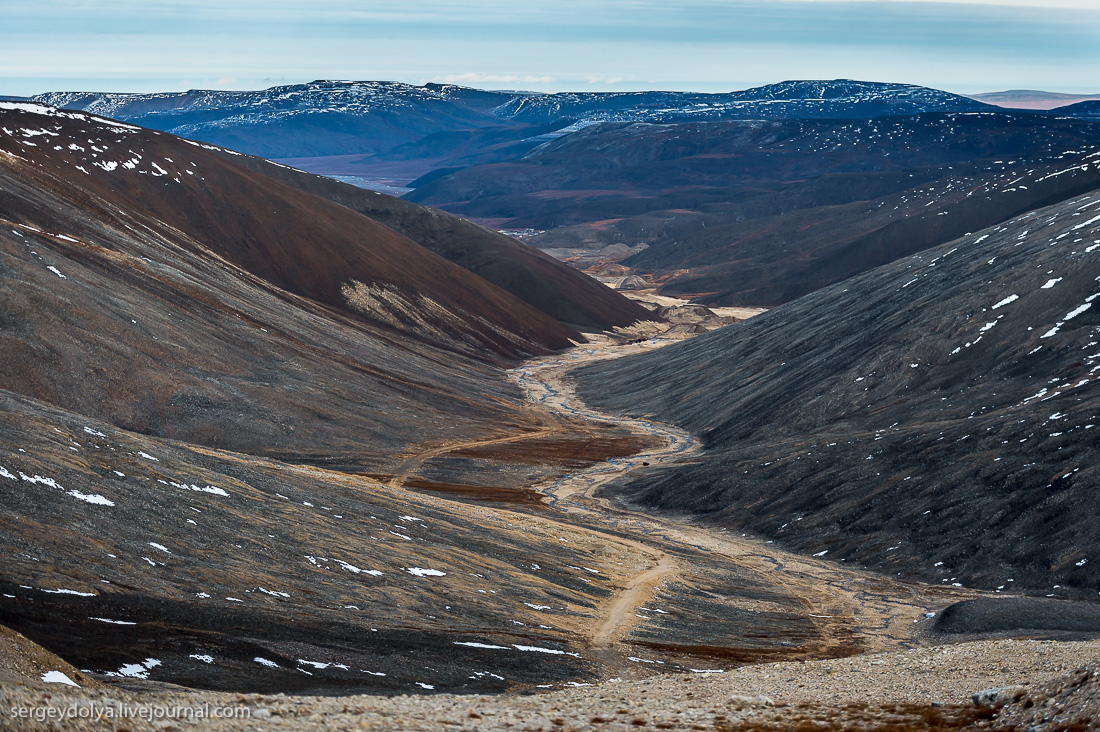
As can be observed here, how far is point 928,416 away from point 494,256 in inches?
4168

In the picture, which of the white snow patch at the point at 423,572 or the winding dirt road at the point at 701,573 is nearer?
the white snow patch at the point at 423,572

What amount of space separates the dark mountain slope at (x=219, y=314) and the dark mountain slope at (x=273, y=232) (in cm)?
30

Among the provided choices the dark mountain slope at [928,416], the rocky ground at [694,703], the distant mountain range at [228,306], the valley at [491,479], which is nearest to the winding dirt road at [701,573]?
the valley at [491,479]

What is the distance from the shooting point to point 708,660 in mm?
34875

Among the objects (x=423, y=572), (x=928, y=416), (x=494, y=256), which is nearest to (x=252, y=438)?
(x=423, y=572)

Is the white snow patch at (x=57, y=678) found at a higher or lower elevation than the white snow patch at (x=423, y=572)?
higher

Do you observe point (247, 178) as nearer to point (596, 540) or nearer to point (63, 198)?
point (63, 198)

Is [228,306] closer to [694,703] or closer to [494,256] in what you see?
[694,703]

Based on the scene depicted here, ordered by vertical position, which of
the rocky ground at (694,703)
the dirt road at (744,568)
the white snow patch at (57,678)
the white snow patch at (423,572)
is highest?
the white snow patch at (57,678)

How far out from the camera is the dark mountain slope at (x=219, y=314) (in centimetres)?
6794

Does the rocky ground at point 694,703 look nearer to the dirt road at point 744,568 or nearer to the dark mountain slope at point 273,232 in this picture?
the dirt road at point 744,568

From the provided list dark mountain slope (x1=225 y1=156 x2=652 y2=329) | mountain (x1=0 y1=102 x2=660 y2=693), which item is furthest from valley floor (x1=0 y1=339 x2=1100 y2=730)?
dark mountain slope (x1=225 y1=156 x2=652 y2=329)

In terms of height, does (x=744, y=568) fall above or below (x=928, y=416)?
below

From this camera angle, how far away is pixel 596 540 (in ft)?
171
